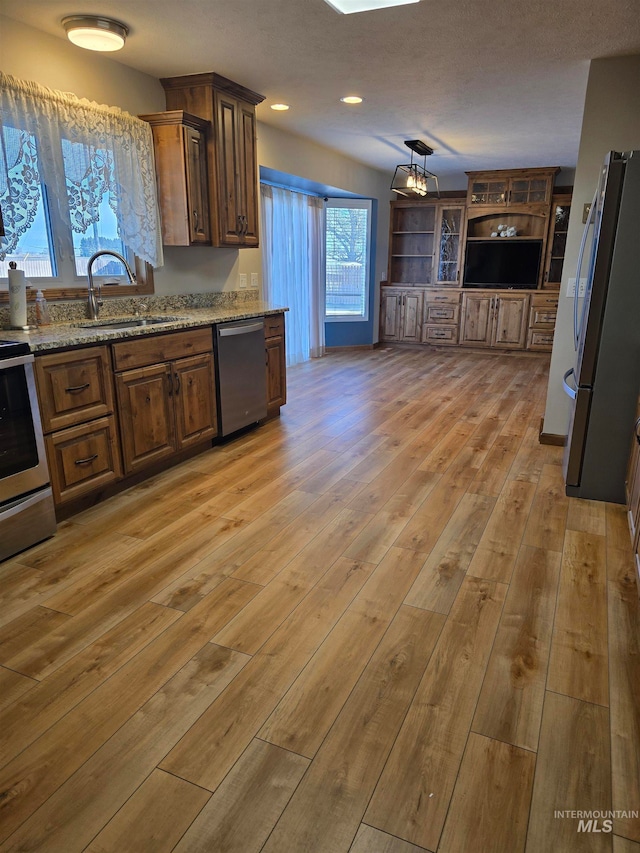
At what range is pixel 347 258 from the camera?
7.91m

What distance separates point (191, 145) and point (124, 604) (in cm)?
299

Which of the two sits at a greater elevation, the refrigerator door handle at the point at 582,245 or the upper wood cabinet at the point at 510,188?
the upper wood cabinet at the point at 510,188

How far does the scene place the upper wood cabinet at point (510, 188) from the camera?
24.5 feet

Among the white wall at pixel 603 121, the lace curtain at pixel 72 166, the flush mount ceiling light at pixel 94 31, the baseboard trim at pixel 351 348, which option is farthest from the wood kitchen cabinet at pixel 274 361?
the baseboard trim at pixel 351 348

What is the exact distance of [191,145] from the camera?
368cm

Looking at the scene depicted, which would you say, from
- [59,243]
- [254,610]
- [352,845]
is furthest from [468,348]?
[352,845]

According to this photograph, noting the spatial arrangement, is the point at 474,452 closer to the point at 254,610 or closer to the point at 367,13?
the point at 254,610

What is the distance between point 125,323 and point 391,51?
229 cm

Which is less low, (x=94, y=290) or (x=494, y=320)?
(x=94, y=290)

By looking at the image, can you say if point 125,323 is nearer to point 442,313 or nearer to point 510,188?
point 442,313

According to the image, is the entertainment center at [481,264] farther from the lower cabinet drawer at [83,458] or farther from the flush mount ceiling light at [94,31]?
the lower cabinet drawer at [83,458]

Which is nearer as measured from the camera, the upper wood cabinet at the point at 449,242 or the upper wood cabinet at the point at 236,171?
the upper wood cabinet at the point at 236,171

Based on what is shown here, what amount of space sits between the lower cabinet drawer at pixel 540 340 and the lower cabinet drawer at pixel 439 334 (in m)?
1.06

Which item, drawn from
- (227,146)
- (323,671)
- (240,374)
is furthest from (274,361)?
(323,671)
